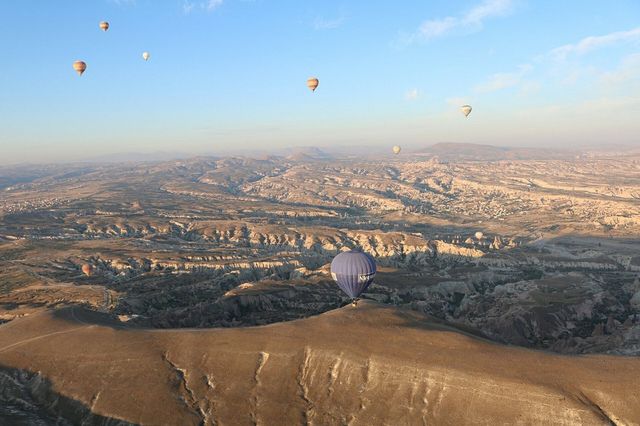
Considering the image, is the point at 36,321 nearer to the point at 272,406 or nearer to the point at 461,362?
the point at 272,406

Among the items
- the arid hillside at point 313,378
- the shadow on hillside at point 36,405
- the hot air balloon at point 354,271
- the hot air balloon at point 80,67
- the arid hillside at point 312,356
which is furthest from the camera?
the hot air balloon at point 80,67

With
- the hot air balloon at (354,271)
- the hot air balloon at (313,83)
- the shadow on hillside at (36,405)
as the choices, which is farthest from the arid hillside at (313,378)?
the hot air balloon at (313,83)

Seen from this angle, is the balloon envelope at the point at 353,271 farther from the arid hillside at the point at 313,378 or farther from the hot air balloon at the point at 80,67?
the hot air balloon at the point at 80,67

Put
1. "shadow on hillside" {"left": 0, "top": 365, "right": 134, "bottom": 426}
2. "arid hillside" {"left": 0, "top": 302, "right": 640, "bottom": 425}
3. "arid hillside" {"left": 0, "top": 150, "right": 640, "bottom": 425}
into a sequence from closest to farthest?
"arid hillside" {"left": 0, "top": 302, "right": 640, "bottom": 425} → "arid hillside" {"left": 0, "top": 150, "right": 640, "bottom": 425} → "shadow on hillside" {"left": 0, "top": 365, "right": 134, "bottom": 426}

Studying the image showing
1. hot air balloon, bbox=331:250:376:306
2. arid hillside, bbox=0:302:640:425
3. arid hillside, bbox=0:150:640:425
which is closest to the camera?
arid hillside, bbox=0:302:640:425

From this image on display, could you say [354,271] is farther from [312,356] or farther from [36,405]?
[36,405]

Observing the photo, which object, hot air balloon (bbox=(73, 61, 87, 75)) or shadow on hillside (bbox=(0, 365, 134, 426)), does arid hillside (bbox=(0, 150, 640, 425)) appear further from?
hot air balloon (bbox=(73, 61, 87, 75))

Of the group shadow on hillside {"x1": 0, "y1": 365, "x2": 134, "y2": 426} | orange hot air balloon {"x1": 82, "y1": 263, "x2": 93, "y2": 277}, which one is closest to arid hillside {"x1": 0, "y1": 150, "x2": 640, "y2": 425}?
shadow on hillside {"x1": 0, "y1": 365, "x2": 134, "y2": 426}
